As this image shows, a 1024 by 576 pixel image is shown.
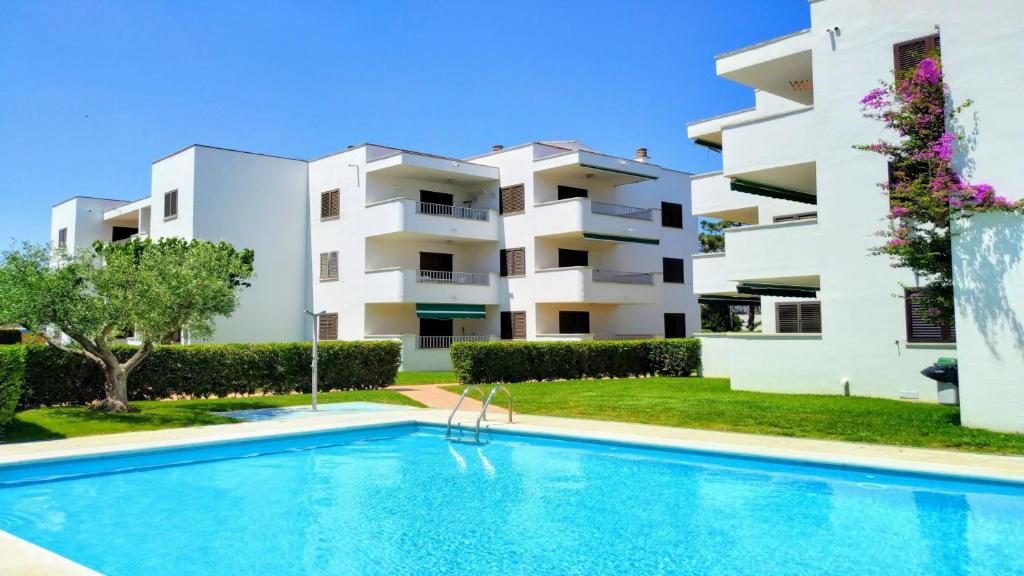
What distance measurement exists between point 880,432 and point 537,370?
14.9 metres

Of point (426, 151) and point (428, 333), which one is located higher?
point (426, 151)

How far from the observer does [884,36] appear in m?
18.2

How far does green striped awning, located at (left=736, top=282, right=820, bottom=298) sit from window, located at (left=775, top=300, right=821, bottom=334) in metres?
1.28

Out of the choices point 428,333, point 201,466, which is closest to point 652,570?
point 201,466

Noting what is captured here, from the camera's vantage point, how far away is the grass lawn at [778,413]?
12375 mm

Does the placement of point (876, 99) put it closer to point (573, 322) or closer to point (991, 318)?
point (991, 318)

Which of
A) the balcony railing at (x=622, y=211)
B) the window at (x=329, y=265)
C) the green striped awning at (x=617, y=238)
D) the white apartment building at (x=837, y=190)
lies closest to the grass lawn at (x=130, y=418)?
the white apartment building at (x=837, y=190)

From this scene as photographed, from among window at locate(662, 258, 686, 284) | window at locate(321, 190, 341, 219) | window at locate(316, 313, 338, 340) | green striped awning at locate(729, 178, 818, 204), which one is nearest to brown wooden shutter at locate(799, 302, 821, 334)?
green striped awning at locate(729, 178, 818, 204)

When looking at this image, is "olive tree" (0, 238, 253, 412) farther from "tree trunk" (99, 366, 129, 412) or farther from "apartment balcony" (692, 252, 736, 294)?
"apartment balcony" (692, 252, 736, 294)

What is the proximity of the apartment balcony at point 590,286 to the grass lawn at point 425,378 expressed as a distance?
652 centimetres

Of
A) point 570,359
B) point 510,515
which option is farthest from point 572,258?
point 510,515

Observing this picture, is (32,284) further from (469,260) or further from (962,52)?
(469,260)

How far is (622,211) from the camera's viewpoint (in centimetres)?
3922

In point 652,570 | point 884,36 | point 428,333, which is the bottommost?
point 652,570
